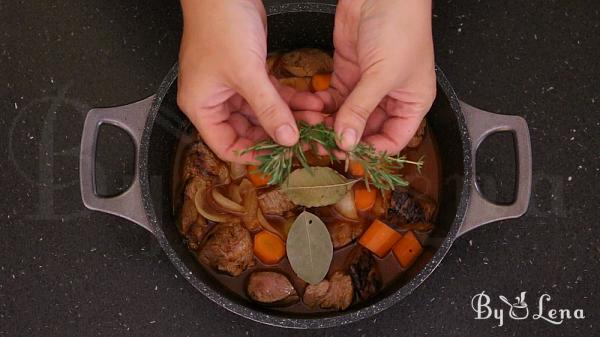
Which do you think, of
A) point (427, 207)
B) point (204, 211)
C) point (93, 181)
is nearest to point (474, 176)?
point (427, 207)

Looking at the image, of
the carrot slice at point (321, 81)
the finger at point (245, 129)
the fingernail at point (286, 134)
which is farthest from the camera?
the carrot slice at point (321, 81)

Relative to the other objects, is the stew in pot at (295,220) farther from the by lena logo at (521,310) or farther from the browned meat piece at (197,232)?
the by lena logo at (521,310)

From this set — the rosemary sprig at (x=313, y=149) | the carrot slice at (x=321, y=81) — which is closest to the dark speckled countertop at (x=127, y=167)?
the carrot slice at (x=321, y=81)

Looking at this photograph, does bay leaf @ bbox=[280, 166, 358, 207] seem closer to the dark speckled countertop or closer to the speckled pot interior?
the speckled pot interior

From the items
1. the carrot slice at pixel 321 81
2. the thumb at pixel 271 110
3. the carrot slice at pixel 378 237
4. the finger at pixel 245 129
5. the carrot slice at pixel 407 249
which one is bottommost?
the carrot slice at pixel 407 249

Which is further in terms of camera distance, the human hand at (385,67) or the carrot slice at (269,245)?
the carrot slice at (269,245)

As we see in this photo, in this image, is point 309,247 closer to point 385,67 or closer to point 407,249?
point 407,249
